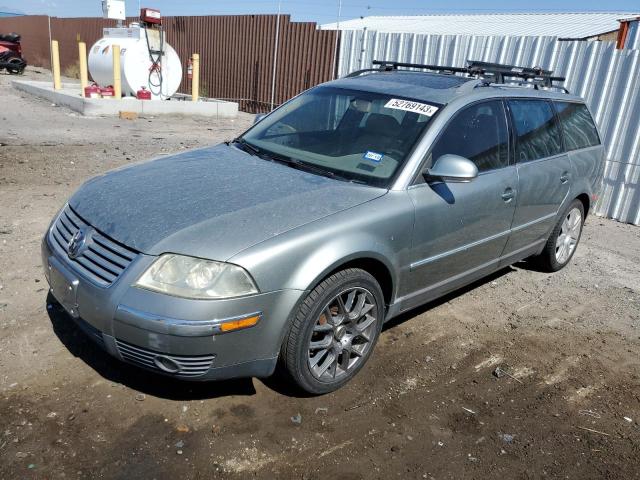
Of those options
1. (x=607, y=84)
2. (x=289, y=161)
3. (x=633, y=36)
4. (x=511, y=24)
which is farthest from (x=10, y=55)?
(x=289, y=161)

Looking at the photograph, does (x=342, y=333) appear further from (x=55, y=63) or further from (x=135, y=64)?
(x=55, y=63)

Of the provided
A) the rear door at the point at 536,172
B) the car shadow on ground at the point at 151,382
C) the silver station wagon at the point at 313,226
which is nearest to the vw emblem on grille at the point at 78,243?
the silver station wagon at the point at 313,226

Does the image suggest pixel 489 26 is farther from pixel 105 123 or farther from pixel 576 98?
pixel 576 98

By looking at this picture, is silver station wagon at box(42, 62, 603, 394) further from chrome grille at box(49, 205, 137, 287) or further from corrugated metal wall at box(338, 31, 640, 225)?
corrugated metal wall at box(338, 31, 640, 225)

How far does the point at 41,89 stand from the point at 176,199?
15.2 m

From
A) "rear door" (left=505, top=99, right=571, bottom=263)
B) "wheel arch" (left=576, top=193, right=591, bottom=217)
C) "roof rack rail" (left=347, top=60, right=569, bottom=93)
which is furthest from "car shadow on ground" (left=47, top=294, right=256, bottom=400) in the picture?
"wheel arch" (left=576, top=193, right=591, bottom=217)

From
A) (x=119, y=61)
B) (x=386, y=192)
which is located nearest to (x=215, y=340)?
(x=386, y=192)

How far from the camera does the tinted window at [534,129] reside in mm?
4375

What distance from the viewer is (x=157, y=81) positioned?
583 inches

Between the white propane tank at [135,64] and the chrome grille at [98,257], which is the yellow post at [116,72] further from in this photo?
the chrome grille at [98,257]

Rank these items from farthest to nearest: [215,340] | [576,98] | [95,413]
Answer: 1. [576,98]
2. [95,413]
3. [215,340]

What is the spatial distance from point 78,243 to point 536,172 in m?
3.47

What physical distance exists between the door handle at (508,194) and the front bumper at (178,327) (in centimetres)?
205

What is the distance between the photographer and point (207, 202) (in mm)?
3070
